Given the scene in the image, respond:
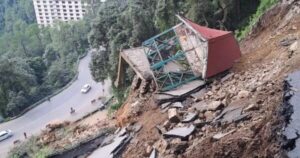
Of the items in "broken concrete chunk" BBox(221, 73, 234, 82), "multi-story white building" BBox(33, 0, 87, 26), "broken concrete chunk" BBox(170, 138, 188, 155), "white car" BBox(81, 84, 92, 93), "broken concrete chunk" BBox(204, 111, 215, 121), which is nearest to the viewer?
"broken concrete chunk" BBox(170, 138, 188, 155)

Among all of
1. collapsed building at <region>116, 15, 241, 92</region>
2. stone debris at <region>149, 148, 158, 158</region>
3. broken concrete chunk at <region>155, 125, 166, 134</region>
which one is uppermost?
collapsed building at <region>116, 15, 241, 92</region>

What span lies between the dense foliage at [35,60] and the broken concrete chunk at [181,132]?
22.0 meters

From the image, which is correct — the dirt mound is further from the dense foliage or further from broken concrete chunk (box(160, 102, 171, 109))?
the dense foliage

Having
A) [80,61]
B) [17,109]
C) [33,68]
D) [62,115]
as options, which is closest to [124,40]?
[62,115]

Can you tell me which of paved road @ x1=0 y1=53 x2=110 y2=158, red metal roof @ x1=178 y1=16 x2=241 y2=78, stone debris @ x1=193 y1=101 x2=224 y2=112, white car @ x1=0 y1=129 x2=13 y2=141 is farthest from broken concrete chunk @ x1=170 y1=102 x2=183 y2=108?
white car @ x1=0 y1=129 x2=13 y2=141

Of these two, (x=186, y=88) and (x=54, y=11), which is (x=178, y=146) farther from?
(x=54, y=11)

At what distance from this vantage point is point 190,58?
9188mm

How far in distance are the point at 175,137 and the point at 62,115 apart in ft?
68.5

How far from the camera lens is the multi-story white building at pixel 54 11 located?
68.0 m

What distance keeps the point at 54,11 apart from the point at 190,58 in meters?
63.5

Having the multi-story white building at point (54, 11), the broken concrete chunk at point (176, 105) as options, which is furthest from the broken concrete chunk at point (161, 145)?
the multi-story white building at point (54, 11)

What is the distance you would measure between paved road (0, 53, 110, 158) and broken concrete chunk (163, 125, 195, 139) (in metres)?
15.1

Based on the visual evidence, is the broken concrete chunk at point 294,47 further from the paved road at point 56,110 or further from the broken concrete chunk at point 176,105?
the paved road at point 56,110

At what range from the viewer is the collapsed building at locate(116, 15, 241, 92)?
881 centimetres
